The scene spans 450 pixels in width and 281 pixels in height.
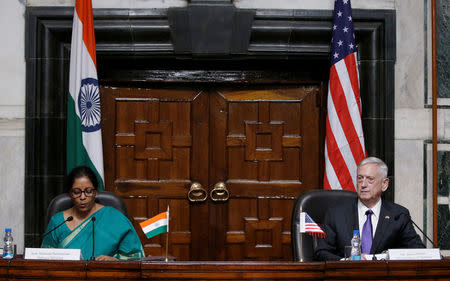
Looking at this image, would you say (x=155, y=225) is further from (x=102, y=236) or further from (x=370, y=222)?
(x=370, y=222)

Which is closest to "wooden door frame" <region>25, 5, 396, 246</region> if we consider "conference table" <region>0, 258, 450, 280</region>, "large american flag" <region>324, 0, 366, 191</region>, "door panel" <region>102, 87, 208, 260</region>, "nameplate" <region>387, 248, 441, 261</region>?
"large american flag" <region>324, 0, 366, 191</region>

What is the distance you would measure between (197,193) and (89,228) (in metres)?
1.69

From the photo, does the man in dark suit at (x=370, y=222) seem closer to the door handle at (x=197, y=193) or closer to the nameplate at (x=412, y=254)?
the nameplate at (x=412, y=254)

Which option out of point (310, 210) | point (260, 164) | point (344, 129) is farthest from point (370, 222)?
point (260, 164)

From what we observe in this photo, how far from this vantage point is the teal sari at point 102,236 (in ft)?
12.8

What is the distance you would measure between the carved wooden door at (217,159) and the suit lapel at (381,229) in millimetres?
1604

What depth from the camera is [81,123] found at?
16.5 feet

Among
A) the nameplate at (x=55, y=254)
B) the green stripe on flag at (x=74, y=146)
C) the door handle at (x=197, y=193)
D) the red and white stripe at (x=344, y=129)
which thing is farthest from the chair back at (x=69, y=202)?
the red and white stripe at (x=344, y=129)

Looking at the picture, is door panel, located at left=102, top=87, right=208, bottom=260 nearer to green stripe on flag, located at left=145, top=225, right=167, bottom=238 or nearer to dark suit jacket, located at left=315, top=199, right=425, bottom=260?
dark suit jacket, located at left=315, top=199, right=425, bottom=260

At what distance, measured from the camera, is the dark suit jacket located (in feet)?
12.6

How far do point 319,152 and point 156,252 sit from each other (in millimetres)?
1594

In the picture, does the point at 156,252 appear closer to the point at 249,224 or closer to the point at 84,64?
the point at 249,224

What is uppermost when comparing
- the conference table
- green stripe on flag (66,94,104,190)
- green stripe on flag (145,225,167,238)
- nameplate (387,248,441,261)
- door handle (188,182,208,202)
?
green stripe on flag (66,94,104,190)

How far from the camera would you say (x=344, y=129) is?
5.05m
